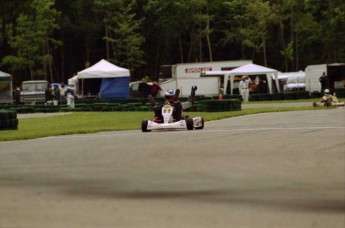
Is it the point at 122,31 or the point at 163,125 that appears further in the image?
the point at 122,31

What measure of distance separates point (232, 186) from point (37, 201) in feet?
8.13

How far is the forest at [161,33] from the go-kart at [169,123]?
44.2 meters

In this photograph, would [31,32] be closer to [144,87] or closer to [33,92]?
[33,92]

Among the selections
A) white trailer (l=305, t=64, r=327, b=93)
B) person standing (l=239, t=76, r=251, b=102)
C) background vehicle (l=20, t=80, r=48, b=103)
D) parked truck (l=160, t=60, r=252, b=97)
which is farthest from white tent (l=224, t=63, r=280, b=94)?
background vehicle (l=20, t=80, r=48, b=103)

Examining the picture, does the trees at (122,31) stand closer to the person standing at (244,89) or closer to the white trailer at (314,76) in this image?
the white trailer at (314,76)

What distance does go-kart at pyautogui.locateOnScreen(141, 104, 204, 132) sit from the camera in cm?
1912

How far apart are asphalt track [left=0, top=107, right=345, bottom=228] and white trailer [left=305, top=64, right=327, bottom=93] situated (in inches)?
1486

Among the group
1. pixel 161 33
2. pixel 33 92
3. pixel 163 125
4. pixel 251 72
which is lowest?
pixel 163 125

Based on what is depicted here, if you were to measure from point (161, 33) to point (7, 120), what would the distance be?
58828 millimetres

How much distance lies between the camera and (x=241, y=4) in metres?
74.4

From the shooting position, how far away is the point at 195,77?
5512cm

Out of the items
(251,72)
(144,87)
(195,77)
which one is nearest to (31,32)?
(195,77)

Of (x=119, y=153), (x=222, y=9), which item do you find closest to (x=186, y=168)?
(x=119, y=153)

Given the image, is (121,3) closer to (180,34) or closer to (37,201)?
(180,34)
